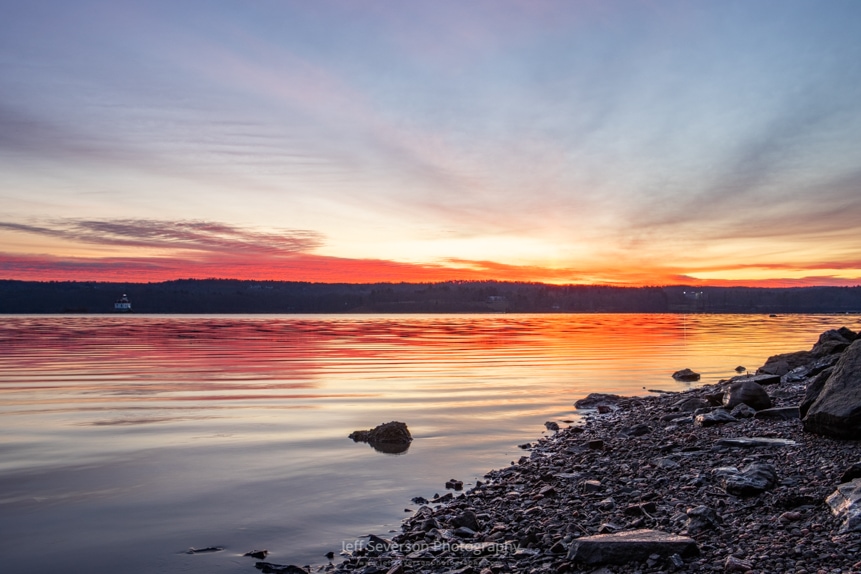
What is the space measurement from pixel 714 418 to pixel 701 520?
6.94 metres

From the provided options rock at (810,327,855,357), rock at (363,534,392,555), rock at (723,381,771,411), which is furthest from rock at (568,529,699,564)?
rock at (810,327,855,357)

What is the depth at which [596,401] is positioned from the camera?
19.9 meters

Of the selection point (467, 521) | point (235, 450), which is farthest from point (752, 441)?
point (235, 450)

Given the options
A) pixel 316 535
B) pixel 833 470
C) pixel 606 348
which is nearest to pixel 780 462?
pixel 833 470

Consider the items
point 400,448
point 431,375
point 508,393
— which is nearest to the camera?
point 400,448

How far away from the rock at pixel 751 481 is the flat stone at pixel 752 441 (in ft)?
6.67

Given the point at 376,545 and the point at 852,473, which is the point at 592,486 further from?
the point at 376,545

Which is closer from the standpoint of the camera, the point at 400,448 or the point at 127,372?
the point at 400,448

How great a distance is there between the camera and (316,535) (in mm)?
8477

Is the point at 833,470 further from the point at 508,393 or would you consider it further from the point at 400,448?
the point at 508,393

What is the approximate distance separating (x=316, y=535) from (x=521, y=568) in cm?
326

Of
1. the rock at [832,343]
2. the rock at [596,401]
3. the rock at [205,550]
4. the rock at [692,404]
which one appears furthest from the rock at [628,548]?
the rock at [832,343]

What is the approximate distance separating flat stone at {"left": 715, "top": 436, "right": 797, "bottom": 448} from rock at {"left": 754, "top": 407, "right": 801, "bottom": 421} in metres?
2.08

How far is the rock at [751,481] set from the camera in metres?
7.79
